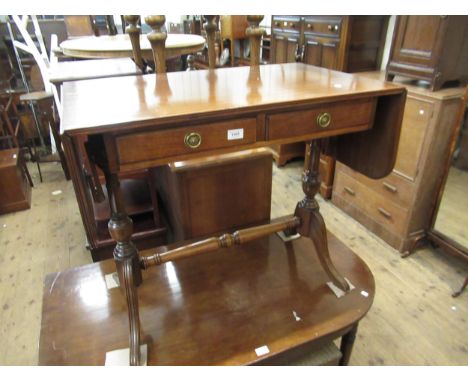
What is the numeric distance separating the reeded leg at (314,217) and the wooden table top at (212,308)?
0.06 metres

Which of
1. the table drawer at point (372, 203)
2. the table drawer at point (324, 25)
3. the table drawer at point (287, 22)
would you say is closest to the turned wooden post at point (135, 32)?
the table drawer at point (324, 25)

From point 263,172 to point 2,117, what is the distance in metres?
2.59

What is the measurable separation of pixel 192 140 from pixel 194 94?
0.62 ft

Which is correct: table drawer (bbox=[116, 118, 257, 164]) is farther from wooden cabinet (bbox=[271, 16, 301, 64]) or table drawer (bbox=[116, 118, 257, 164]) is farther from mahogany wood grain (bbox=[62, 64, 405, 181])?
wooden cabinet (bbox=[271, 16, 301, 64])

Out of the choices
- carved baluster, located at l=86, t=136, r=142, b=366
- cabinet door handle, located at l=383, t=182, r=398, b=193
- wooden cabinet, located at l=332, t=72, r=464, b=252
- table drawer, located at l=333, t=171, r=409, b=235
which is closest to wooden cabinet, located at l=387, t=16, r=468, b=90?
wooden cabinet, located at l=332, t=72, r=464, b=252

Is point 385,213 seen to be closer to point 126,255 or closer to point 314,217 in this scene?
point 314,217

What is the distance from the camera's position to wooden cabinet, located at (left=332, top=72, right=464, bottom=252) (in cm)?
169

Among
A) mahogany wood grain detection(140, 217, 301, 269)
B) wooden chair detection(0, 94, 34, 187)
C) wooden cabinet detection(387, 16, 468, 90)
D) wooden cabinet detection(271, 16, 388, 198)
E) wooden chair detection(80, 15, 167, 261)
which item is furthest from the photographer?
wooden chair detection(0, 94, 34, 187)

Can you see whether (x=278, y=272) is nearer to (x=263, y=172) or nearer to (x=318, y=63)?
(x=263, y=172)

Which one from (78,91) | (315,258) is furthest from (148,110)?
(315,258)

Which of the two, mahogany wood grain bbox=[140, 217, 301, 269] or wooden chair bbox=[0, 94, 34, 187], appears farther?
wooden chair bbox=[0, 94, 34, 187]

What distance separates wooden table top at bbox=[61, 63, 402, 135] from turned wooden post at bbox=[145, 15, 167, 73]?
21 cm

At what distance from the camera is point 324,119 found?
960mm

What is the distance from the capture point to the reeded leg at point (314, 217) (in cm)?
128
